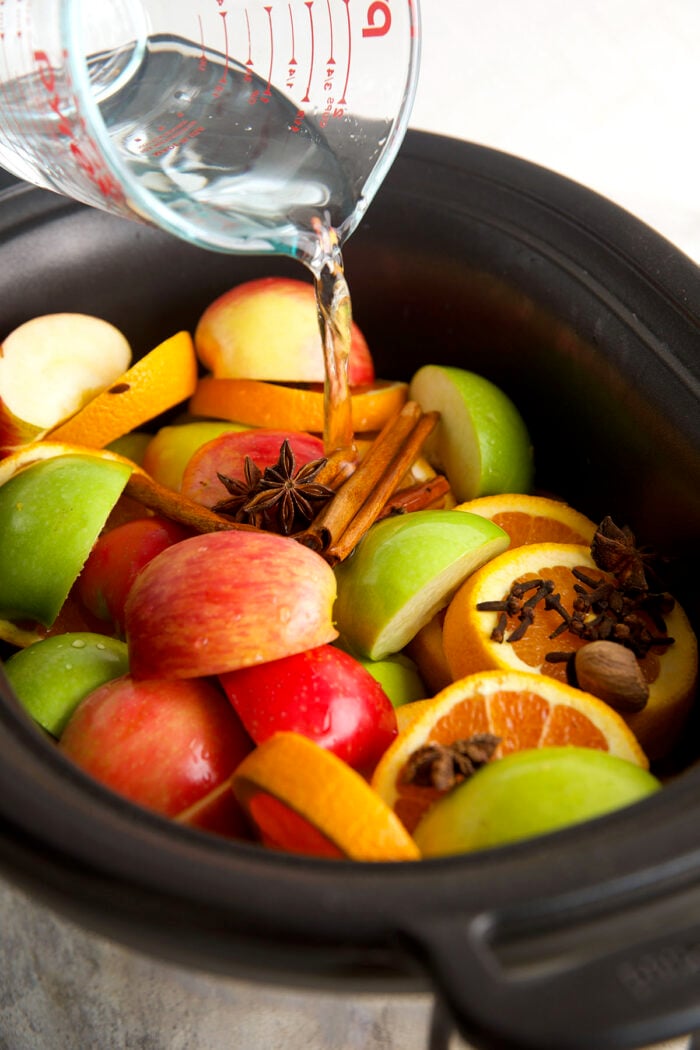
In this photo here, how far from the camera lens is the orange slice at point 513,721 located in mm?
806

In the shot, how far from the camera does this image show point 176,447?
1181 mm

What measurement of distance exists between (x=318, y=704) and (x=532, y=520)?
1.15 ft

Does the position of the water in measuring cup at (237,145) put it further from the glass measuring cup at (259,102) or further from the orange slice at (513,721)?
the orange slice at (513,721)

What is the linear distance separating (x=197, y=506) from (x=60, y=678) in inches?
9.5

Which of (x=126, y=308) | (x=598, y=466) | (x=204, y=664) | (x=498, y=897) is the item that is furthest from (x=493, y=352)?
(x=498, y=897)

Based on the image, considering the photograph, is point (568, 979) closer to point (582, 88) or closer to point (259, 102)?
point (259, 102)

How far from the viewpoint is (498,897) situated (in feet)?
1.96

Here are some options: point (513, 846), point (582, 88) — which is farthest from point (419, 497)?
point (582, 88)

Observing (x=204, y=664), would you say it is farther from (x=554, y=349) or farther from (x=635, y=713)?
(x=554, y=349)

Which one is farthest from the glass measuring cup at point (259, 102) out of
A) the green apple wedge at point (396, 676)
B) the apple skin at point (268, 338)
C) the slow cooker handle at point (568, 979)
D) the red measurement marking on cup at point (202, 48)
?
the slow cooker handle at point (568, 979)

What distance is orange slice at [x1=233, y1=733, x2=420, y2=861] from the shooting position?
2.22ft

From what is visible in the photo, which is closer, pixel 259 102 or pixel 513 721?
pixel 513 721

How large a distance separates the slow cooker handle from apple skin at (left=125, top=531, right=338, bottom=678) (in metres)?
0.31

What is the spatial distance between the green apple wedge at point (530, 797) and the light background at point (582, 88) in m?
1.36
